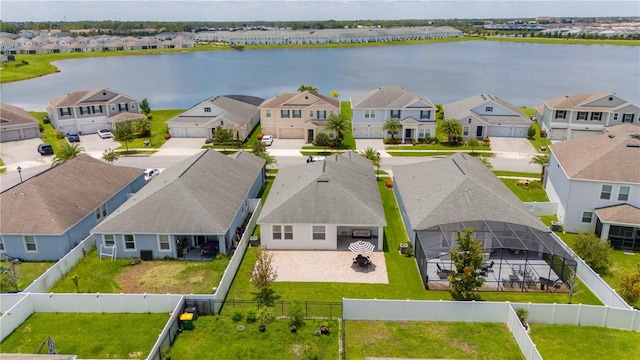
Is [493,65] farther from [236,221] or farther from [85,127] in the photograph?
[236,221]


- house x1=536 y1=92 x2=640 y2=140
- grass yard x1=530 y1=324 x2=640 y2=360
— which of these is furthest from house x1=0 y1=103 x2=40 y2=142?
house x1=536 y1=92 x2=640 y2=140

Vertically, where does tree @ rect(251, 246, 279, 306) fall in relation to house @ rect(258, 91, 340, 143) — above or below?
below

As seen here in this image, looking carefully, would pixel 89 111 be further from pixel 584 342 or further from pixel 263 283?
pixel 584 342

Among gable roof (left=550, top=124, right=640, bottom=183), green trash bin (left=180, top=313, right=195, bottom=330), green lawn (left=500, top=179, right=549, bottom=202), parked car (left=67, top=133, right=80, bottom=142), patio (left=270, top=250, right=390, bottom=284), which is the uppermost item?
gable roof (left=550, top=124, right=640, bottom=183)

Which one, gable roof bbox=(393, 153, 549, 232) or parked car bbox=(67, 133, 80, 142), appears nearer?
gable roof bbox=(393, 153, 549, 232)

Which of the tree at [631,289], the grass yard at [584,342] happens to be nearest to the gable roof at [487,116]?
the tree at [631,289]

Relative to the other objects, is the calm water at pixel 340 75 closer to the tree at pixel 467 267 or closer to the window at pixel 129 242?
the window at pixel 129 242

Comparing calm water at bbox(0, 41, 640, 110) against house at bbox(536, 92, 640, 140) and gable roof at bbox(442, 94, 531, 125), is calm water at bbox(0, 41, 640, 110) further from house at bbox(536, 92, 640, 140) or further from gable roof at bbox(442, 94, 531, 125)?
house at bbox(536, 92, 640, 140)
